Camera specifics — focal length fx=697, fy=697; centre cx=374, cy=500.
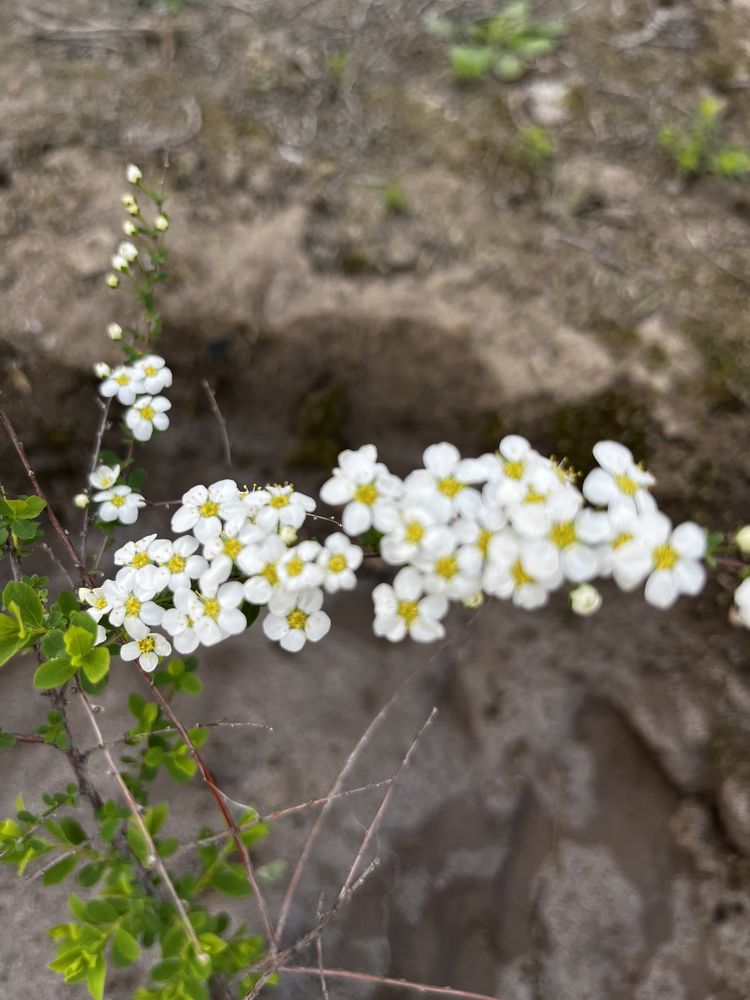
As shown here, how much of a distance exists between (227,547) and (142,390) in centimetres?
64

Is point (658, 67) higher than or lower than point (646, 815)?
higher

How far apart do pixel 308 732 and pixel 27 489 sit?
133 cm

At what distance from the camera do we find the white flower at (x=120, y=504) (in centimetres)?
169

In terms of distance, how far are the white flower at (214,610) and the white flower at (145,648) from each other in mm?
137

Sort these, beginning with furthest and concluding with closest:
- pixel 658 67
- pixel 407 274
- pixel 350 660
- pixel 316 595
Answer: pixel 658 67
pixel 350 660
pixel 407 274
pixel 316 595

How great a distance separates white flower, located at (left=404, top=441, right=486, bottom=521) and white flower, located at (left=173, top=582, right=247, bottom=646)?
39 cm

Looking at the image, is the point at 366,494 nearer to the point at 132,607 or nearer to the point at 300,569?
the point at 300,569

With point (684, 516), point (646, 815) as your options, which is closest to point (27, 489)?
point (684, 516)

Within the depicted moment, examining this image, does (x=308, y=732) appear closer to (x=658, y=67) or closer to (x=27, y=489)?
(x=27, y=489)

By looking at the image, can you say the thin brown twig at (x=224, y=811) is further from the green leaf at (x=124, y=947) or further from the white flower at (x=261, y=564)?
the white flower at (x=261, y=564)

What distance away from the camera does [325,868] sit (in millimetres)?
2477

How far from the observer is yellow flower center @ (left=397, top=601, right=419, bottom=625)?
1.24 m

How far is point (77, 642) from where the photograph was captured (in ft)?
4.40

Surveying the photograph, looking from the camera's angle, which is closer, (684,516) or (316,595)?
(316,595)
